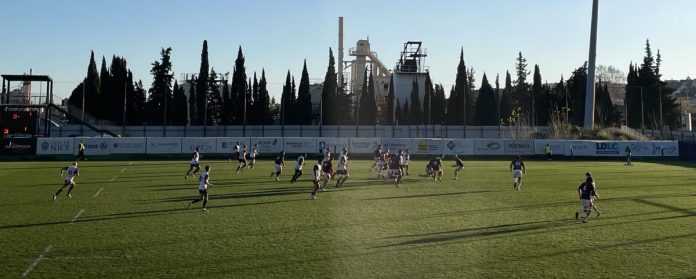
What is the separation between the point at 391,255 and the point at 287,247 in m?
2.61

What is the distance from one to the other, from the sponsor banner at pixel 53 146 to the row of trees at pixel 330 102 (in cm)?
2770

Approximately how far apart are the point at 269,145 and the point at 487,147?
2298cm

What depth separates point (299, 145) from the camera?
53.8 m

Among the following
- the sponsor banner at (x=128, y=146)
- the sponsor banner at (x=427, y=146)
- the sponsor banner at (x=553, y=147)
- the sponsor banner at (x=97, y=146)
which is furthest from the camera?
the sponsor banner at (x=553, y=147)

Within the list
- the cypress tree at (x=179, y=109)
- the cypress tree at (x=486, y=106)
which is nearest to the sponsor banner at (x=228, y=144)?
the cypress tree at (x=179, y=109)

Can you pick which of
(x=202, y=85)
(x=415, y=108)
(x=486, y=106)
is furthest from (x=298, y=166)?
(x=486, y=106)

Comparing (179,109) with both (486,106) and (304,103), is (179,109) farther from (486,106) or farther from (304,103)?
(486,106)

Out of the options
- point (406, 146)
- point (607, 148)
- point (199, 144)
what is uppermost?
point (607, 148)

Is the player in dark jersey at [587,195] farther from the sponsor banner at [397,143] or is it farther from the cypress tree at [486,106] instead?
the cypress tree at [486,106]

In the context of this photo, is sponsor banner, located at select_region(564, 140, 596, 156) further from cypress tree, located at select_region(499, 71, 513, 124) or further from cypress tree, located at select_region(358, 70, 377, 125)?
cypress tree, located at select_region(358, 70, 377, 125)

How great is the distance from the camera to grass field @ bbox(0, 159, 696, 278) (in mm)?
10891

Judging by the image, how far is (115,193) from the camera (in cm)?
2295

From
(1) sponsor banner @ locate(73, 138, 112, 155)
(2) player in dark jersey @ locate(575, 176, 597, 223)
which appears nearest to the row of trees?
(1) sponsor banner @ locate(73, 138, 112, 155)

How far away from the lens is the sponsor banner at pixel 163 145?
51.0 m
